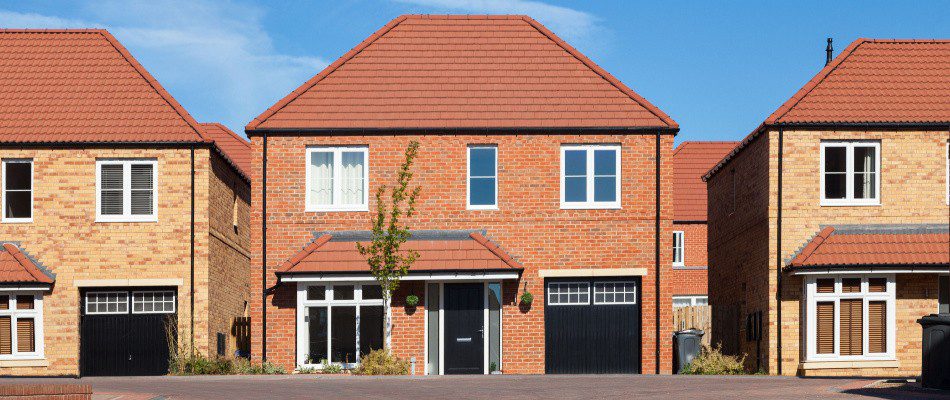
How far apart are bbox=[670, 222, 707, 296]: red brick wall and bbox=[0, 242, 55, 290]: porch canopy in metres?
24.5

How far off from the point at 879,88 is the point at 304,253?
43.2 feet

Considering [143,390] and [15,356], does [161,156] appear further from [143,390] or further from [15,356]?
[143,390]

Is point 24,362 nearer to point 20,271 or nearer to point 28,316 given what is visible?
point 28,316

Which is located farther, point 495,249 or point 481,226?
point 481,226

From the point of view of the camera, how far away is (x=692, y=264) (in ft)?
161

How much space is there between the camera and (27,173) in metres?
30.6

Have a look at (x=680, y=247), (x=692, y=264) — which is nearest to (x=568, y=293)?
(x=680, y=247)

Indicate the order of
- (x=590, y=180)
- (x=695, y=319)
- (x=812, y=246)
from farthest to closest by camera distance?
(x=695, y=319)
(x=590, y=180)
(x=812, y=246)

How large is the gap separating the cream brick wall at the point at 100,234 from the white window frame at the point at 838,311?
13.1 metres

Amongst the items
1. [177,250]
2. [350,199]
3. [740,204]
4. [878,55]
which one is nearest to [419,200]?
[350,199]

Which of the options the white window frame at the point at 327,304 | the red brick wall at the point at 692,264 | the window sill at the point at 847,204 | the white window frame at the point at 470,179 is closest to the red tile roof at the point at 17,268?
the white window frame at the point at 327,304

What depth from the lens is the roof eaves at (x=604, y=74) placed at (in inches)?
1209

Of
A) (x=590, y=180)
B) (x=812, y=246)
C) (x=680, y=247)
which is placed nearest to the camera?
(x=812, y=246)

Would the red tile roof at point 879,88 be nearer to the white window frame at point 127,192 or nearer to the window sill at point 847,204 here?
the window sill at point 847,204
